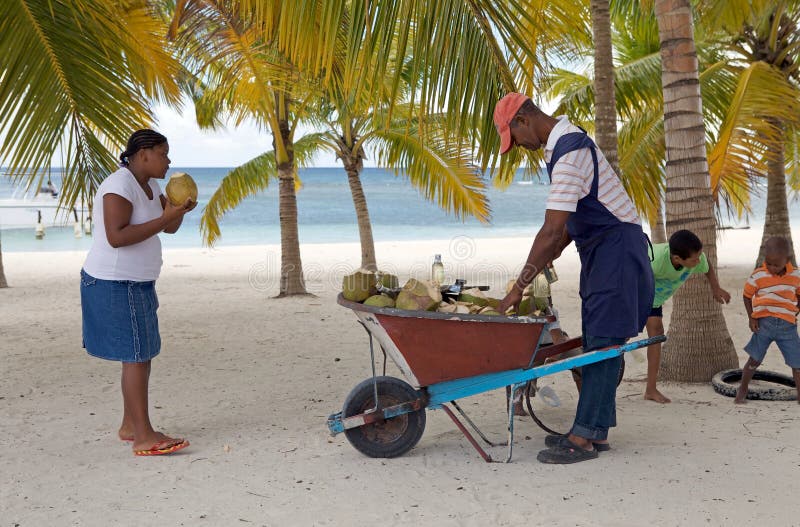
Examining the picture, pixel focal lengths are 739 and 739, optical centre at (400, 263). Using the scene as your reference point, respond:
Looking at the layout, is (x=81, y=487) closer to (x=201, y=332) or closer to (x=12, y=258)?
(x=201, y=332)

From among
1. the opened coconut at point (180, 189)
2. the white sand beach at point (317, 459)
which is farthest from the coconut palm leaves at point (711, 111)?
the opened coconut at point (180, 189)

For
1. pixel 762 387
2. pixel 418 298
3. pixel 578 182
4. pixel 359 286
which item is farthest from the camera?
pixel 762 387

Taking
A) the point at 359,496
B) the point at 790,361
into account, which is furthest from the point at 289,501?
the point at 790,361

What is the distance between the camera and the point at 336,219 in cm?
5184

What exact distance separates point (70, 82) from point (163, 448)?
3279 millimetres

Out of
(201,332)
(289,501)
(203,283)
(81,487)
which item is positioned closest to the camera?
(289,501)

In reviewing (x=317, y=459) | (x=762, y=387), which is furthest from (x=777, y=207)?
(x=317, y=459)

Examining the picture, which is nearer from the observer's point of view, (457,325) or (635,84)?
(457,325)

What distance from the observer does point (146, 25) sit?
6.47 meters

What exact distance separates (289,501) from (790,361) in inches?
129

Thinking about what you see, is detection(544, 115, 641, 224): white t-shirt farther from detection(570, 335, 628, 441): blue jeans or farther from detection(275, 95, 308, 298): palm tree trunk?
detection(275, 95, 308, 298): palm tree trunk

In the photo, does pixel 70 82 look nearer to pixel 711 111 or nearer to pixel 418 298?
pixel 418 298

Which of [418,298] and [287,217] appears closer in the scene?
[418,298]

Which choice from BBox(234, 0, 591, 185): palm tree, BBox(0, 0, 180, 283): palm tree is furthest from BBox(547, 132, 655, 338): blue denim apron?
BBox(0, 0, 180, 283): palm tree
